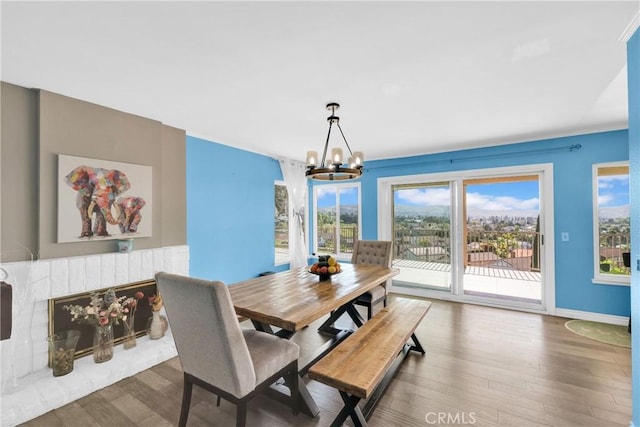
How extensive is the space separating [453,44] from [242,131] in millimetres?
2503

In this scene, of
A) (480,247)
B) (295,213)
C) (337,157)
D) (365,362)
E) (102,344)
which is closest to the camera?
(365,362)

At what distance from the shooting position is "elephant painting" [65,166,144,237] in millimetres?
2484

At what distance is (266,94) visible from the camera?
94.6 inches

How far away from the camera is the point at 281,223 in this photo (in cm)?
512

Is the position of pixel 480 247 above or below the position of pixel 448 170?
below

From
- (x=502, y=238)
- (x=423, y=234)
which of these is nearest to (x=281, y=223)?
(x=423, y=234)

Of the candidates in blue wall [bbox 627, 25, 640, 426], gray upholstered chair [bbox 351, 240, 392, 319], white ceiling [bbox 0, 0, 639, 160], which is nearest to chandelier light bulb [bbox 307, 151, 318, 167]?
white ceiling [bbox 0, 0, 639, 160]

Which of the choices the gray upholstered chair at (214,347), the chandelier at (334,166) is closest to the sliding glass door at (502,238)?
the chandelier at (334,166)

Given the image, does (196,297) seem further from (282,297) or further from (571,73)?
(571,73)

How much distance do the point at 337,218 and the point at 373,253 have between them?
1974mm

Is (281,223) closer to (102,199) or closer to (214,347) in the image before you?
(102,199)

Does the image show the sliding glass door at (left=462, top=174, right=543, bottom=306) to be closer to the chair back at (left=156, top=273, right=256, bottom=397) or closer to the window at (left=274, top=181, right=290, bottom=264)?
the window at (left=274, top=181, right=290, bottom=264)

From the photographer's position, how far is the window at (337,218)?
18.0ft

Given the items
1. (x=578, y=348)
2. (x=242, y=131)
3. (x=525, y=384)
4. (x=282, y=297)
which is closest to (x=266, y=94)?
(x=242, y=131)
